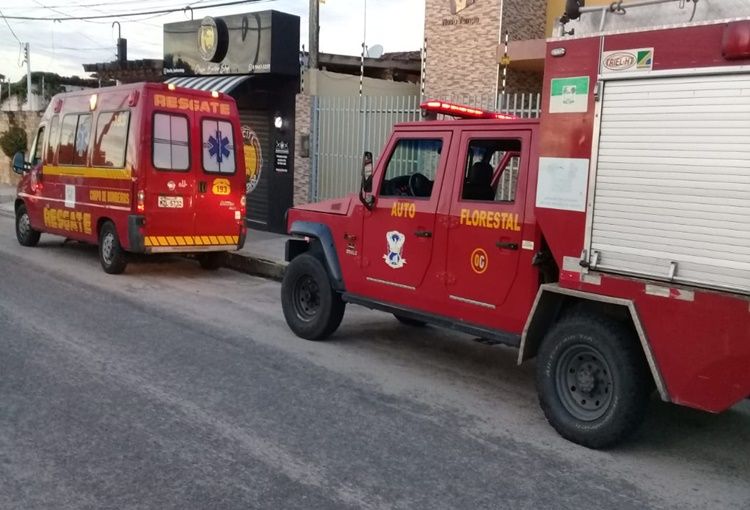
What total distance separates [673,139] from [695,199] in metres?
0.39

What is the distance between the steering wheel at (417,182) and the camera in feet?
20.7

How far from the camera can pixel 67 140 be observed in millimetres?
11836

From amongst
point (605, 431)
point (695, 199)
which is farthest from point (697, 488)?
point (695, 199)

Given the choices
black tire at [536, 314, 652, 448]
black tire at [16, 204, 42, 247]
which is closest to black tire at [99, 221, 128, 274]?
black tire at [16, 204, 42, 247]

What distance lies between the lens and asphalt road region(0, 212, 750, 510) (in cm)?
405

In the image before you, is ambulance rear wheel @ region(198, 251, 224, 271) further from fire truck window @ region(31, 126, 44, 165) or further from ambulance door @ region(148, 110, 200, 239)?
fire truck window @ region(31, 126, 44, 165)

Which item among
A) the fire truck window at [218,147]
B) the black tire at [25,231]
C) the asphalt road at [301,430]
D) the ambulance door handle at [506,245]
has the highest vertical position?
the fire truck window at [218,147]

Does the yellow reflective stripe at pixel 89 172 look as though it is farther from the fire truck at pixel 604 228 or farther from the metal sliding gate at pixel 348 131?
the fire truck at pixel 604 228

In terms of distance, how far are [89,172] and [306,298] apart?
5.48 metres

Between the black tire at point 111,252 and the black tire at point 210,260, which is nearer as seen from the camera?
the black tire at point 111,252

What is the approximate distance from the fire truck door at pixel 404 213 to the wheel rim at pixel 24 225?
895 centimetres

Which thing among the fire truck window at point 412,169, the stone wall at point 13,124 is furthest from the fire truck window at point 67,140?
the stone wall at point 13,124

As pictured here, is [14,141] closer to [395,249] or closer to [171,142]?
[171,142]

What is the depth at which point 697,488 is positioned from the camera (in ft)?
14.1
